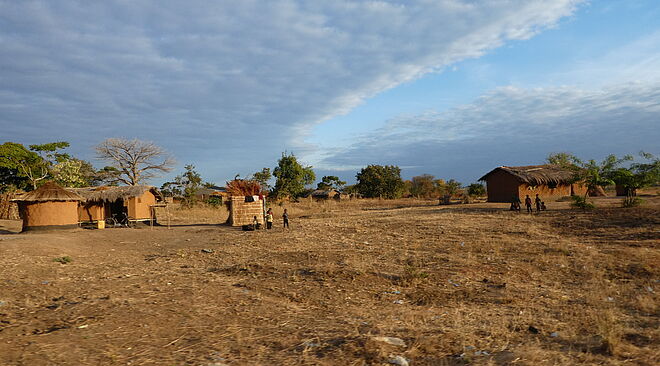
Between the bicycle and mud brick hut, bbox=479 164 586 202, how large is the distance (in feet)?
82.5

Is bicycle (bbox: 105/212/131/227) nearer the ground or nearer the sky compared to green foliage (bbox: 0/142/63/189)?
nearer the ground

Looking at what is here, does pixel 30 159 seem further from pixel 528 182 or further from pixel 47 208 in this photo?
pixel 528 182

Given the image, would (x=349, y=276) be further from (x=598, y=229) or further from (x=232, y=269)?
(x=598, y=229)

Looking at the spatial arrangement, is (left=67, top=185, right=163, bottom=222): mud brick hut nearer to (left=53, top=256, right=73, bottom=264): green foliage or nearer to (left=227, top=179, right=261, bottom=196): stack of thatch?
(left=227, top=179, right=261, bottom=196): stack of thatch

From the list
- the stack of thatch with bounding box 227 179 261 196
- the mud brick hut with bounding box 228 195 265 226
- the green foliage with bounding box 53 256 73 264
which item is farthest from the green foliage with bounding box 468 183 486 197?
the green foliage with bounding box 53 256 73 264

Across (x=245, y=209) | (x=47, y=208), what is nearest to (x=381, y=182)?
(x=245, y=209)

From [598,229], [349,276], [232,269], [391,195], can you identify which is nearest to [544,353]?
[349,276]

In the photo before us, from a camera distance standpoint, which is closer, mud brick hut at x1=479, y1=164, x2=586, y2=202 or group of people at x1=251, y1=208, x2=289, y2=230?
group of people at x1=251, y1=208, x2=289, y2=230

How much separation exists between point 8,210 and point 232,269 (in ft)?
91.7

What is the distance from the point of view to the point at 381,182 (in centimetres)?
4981

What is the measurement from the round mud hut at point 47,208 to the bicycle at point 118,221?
2.71m

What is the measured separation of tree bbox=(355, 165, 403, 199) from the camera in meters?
49.7

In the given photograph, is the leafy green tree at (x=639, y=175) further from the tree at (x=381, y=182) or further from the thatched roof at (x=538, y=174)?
the tree at (x=381, y=182)

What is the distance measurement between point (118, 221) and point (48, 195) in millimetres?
5465
